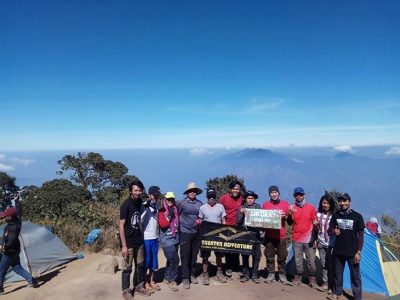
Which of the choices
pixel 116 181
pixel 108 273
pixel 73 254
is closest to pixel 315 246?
pixel 108 273

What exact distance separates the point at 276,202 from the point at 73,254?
22.0ft

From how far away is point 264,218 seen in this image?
699 cm

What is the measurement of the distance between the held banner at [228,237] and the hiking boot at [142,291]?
1558 millimetres

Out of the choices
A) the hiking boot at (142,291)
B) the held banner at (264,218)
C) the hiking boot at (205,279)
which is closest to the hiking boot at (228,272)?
the hiking boot at (205,279)

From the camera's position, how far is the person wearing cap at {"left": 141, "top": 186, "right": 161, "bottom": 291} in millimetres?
6754

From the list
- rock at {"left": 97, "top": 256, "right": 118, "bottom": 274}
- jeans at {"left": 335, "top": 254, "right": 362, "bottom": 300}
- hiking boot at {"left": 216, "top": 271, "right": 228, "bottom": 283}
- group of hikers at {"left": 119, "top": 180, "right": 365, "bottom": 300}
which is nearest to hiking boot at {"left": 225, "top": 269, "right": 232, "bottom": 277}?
group of hikers at {"left": 119, "top": 180, "right": 365, "bottom": 300}

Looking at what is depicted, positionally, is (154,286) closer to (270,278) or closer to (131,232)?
(131,232)

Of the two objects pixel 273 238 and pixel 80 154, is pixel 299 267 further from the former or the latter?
pixel 80 154

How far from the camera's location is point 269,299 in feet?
21.5

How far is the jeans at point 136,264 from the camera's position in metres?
6.25

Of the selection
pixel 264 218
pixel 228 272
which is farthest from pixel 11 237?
pixel 264 218

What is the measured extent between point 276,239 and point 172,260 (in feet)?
7.37

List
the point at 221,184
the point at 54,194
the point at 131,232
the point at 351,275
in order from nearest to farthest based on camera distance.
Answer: the point at 131,232, the point at 351,275, the point at 54,194, the point at 221,184

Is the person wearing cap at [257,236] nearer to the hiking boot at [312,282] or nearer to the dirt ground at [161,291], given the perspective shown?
the dirt ground at [161,291]
